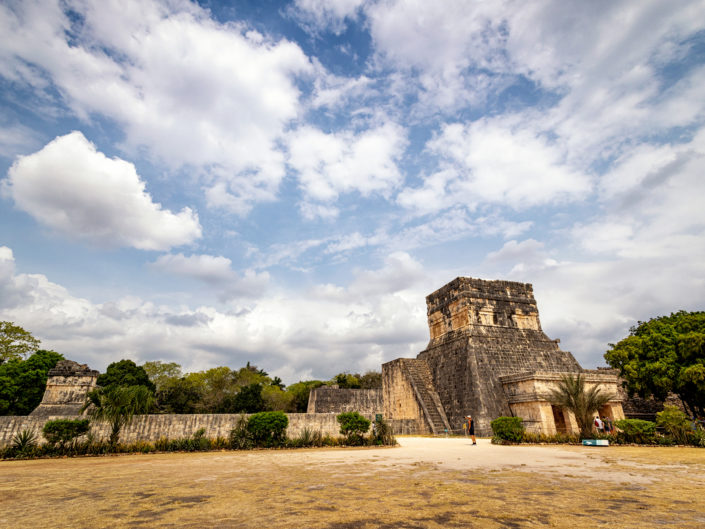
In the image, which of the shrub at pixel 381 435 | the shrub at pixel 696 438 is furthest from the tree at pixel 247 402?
the shrub at pixel 696 438

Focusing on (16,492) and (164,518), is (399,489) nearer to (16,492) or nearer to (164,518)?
(164,518)

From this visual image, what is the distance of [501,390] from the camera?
62.5ft

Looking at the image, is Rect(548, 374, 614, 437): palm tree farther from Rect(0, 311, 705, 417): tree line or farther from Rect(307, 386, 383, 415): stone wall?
Rect(307, 386, 383, 415): stone wall

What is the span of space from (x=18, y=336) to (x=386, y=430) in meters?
36.6

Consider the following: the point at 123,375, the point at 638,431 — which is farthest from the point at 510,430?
the point at 123,375

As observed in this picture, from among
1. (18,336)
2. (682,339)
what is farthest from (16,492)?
(18,336)

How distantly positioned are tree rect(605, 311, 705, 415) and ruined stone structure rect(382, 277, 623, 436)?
286 centimetres

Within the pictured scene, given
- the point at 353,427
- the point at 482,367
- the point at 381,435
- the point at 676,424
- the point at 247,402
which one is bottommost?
the point at 381,435

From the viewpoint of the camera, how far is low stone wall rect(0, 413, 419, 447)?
11.2m

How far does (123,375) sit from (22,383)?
7055mm

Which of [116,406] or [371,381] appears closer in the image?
[116,406]

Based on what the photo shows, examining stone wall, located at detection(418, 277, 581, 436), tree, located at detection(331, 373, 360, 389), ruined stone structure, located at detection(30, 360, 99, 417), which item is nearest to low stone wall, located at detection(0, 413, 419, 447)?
stone wall, located at detection(418, 277, 581, 436)

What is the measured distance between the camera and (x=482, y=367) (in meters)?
20.2

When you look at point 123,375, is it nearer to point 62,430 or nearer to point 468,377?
point 62,430
